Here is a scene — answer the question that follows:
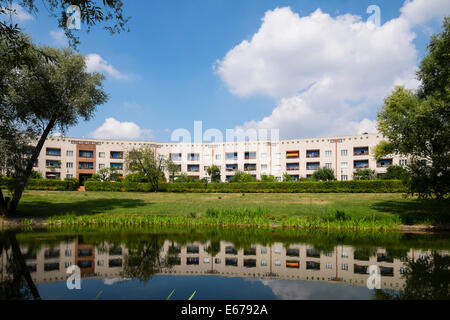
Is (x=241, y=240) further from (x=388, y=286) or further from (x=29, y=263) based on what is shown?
(x=29, y=263)

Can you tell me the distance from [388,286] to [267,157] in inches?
2925

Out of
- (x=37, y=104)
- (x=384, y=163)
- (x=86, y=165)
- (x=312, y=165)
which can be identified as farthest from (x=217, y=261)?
(x=86, y=165)

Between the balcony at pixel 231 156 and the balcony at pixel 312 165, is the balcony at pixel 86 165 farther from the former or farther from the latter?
the balcony at pixel 312 165

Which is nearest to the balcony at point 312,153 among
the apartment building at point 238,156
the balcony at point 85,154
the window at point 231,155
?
the apartment building at point 238,156

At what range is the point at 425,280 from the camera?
7.43 meters

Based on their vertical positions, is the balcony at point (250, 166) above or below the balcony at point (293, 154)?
below

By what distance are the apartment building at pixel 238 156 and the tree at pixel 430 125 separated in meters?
56.1

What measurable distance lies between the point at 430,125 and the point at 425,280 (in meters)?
12.4

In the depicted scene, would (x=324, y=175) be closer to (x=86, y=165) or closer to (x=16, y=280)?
(x=16, y=280)

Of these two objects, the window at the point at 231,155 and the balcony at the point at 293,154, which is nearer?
the balcony at the point at 293,154

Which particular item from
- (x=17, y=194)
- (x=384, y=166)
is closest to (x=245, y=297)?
Answer: (x=17, y=194)

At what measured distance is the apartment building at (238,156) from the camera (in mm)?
72625

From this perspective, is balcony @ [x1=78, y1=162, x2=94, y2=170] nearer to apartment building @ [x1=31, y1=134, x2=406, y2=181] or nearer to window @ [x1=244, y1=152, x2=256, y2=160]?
apartment building @ [x1=31, y1=134, x2=406, y2=181]

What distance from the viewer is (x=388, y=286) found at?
708cm
